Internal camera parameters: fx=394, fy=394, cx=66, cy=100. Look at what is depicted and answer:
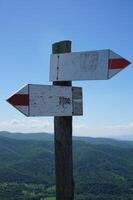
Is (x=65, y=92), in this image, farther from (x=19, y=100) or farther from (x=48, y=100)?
(x=19, y=100)

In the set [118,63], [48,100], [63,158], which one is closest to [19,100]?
[48,100]

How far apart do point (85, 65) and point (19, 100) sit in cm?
136

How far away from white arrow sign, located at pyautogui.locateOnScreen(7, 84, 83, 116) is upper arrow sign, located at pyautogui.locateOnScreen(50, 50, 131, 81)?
0.25 metres

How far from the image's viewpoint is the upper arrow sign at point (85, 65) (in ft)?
20.7

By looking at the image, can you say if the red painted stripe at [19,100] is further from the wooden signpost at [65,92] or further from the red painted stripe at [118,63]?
the red painted stripe at [118,63]

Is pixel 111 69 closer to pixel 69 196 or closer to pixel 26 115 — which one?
pixel 26 115

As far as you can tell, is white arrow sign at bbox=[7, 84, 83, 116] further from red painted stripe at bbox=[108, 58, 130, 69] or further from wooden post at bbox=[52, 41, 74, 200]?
red painted stripe at bbox=[108, 58, 130, 69]

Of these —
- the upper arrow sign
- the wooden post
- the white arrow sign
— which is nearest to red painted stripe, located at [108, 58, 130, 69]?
the upper arrow sign

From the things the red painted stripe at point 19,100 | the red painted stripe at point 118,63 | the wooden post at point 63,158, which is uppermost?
the red painted stripe at point 118,63

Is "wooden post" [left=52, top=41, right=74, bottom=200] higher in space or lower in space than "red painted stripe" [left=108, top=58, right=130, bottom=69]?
lower

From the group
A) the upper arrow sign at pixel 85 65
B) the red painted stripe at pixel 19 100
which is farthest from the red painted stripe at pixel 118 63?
the red painted stripe at pixel 19 100

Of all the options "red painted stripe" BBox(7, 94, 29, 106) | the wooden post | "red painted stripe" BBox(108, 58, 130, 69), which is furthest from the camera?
the wooden post

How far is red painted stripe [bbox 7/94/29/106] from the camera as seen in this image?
18.9 ft

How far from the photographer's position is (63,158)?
21.0ft
